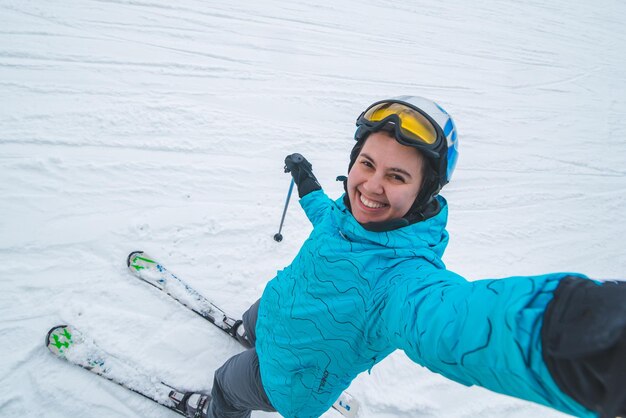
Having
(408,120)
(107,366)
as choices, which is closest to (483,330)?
(408,120)

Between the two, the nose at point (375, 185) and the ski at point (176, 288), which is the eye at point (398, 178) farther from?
the ski at point (176, 288)

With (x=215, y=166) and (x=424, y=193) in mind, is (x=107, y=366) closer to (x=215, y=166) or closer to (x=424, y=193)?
(x=215, y=166)

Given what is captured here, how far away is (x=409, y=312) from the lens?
37.1 inches

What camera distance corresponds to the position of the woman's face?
3.93 ft

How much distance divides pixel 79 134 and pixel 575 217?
7.53 meters

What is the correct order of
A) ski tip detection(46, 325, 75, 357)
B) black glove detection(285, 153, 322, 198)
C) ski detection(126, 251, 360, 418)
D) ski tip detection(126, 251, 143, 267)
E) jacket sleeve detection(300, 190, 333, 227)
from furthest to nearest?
1. ski tip detection(126, 251, 143, 267)
2. ski detection(126, 251, 360, 418)
3. black glove detection(285, 153, 322, 198)
4. ski tip detection(46, 325, 75, 357)
5. jacket sleeve detection(300, 190, 333, 227)

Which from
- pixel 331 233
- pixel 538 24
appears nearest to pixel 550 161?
pixel 331 233

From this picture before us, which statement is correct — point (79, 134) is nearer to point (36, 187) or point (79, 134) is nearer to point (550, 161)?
point (36, 187)

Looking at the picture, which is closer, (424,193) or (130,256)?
(424,193)

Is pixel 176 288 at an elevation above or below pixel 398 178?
below

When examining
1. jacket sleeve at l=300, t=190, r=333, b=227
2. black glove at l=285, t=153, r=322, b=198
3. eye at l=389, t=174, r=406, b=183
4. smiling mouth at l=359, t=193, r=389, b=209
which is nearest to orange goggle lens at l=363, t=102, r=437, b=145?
eye at l=389, t=174, r=406, b=183

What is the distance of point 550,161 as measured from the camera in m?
5.96

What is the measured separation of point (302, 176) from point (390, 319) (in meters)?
1.70

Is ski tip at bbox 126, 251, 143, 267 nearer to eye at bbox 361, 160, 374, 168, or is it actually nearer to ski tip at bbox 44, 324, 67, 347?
ski tip at bbox 44, 324, 67, 347
